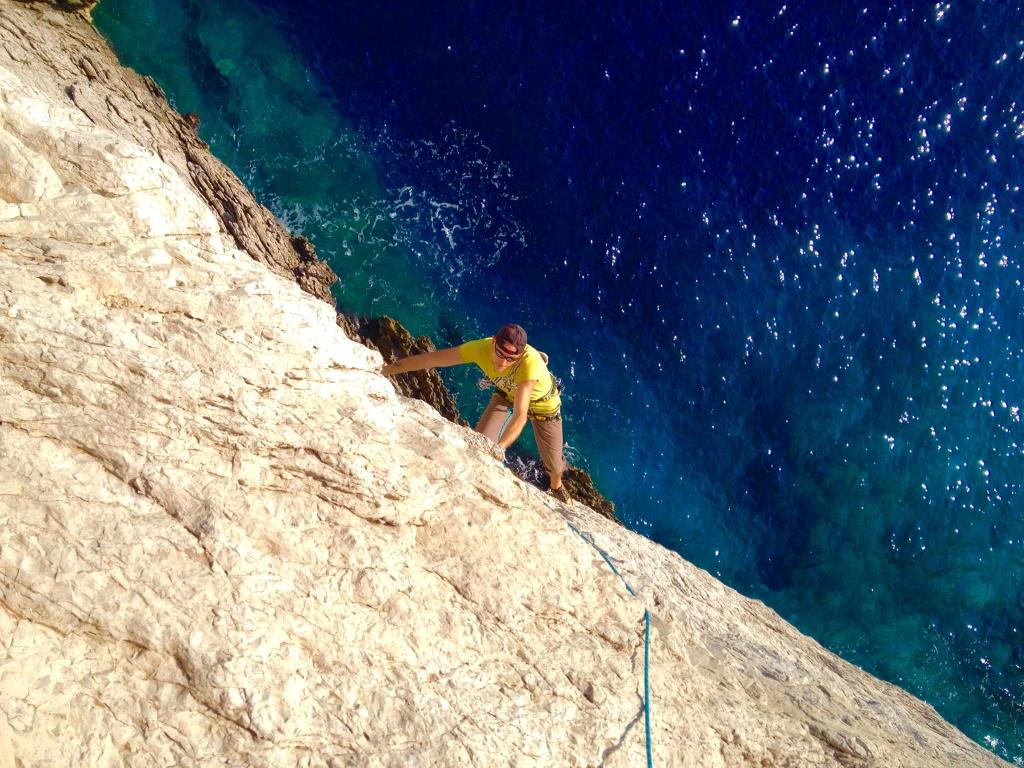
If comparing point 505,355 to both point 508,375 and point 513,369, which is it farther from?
point 508,375

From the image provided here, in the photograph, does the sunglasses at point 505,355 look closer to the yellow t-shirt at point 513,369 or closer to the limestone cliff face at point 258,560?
the yellow t-shirt at point 513,369

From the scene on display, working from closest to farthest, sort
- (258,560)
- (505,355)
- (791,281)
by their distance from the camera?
(258,560) → (505,355) → (791,281)

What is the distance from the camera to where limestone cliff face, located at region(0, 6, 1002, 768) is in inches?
187

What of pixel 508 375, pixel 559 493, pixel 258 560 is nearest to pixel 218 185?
pixel 508 375

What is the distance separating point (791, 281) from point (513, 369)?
9622mm

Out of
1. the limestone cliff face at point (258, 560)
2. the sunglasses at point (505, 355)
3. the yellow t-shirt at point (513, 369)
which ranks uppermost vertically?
the yellow t-shirt at point (513, 369)

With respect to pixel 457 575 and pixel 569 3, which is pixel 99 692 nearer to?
pixel 457 575

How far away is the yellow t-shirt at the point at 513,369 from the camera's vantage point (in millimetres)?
8531

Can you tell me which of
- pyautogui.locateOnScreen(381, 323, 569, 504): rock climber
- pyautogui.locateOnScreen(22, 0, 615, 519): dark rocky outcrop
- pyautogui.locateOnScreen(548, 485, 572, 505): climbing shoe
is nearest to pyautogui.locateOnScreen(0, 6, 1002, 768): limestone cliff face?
pyautogui.locateOnScreen(381, 323, 569, 504): rock climber

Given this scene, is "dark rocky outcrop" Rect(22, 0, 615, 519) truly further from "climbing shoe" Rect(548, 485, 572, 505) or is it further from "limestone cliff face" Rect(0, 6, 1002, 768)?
"limestone cliff face" Rect(0, 6, 1002, 768)

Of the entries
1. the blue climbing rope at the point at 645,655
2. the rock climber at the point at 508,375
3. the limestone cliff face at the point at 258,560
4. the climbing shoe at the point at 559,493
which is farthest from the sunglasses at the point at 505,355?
the climbing shoe at the point at 559,493

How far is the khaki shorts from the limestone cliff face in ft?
7.57

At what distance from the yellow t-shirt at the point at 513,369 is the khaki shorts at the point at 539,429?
0.58 meters

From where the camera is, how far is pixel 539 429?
10953mm
